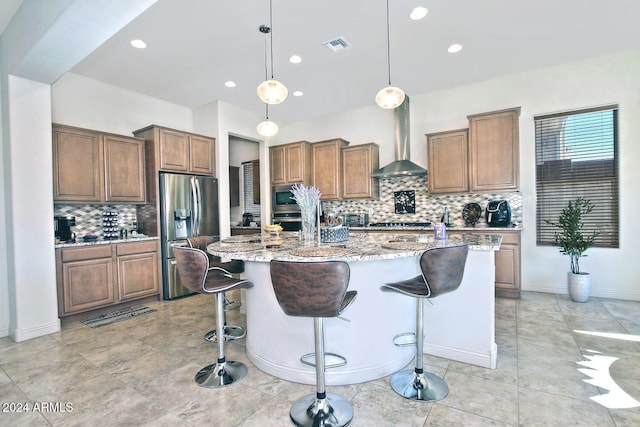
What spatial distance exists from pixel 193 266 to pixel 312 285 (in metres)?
0.92

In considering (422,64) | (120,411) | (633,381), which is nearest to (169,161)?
(120,411)

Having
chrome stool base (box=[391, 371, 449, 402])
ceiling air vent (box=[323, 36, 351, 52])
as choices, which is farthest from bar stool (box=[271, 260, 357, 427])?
ceiling air vent (box=[323, 36, 351, 52])

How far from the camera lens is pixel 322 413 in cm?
174

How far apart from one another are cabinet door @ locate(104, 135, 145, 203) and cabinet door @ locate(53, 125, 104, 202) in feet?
0.33

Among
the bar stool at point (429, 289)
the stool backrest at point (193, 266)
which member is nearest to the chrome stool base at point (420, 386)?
the bar stool at point (429, 289)

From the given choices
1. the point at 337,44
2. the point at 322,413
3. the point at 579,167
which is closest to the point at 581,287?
the point at 579,167

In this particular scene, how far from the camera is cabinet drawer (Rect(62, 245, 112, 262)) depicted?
3.47 meters

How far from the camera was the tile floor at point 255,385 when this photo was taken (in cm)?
180

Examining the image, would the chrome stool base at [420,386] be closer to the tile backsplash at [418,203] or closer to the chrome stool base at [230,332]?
the chrome stool base at [230,332]

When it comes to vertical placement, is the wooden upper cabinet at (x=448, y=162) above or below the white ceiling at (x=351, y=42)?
below

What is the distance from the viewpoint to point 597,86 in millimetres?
4043

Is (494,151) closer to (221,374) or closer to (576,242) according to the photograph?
(576,242)

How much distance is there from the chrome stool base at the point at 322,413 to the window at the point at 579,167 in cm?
398

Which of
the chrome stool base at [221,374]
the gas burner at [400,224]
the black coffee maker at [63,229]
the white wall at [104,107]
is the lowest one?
the chrome stool base at [221,374]
